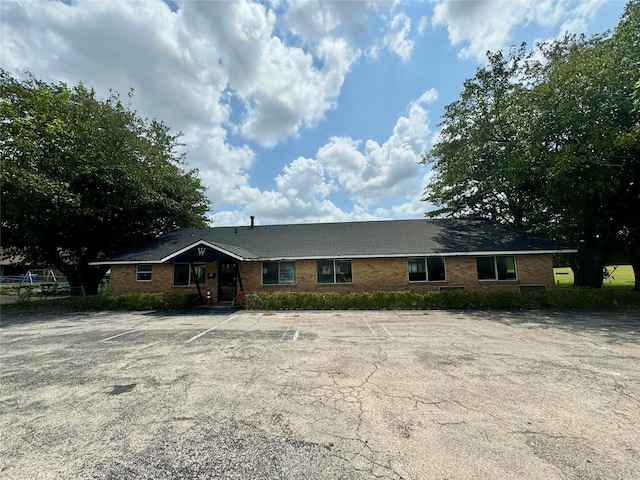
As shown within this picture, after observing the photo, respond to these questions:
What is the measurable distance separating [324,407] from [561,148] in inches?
755

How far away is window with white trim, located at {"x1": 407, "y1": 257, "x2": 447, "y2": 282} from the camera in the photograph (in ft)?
54.9

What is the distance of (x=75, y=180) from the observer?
17219mm

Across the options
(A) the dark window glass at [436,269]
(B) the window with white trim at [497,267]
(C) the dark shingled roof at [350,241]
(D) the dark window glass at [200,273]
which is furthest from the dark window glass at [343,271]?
(D) the dark window glass at [200,273]

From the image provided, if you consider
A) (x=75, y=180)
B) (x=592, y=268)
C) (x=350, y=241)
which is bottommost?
(x=592, y=268)

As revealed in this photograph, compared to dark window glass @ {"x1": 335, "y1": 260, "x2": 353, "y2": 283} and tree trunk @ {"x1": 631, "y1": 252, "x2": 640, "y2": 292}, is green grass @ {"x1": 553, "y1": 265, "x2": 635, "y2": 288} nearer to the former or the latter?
tree trunk @ {"x1": 631, "y1": 252, "x2": 640, "y2": 292}

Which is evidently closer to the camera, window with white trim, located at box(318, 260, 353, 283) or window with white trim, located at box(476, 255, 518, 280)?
window with white trim, located at box(476, 255, 518, 280)

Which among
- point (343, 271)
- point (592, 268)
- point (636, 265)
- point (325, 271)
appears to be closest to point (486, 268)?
point (343, 271)

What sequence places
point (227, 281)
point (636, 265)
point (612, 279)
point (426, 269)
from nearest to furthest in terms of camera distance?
point (426, 269) < point (227, 281) < point (636, 265) < point (612, 279)

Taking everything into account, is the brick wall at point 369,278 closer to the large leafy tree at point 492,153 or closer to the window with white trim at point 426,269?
the window with white trim at point 426,269

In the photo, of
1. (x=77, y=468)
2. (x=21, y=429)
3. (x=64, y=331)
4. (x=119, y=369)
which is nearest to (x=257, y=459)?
(x=77, y=468)

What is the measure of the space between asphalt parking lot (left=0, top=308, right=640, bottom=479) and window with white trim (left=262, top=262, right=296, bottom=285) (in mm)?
8289

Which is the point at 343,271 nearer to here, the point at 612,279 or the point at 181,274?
the point at 181,274

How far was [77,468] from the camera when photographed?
320 centimetres

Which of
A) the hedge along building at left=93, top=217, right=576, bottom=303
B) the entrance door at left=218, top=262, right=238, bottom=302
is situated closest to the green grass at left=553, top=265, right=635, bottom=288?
the hedge along building at left=93, top=217, right=576, bottom=303
